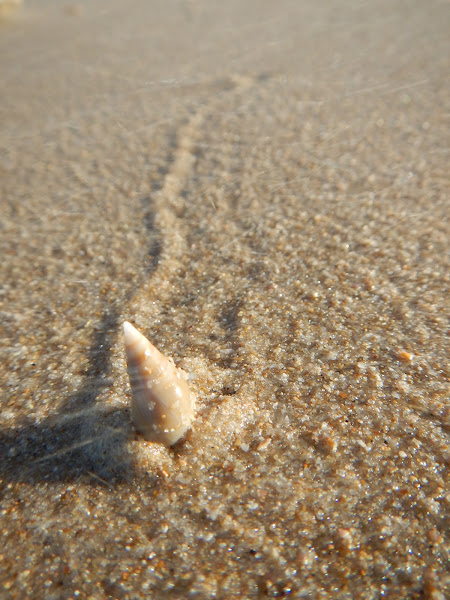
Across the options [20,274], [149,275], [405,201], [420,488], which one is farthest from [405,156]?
[20,274]

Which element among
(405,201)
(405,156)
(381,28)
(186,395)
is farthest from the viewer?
(381,28)

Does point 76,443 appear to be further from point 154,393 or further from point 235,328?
point 235,328

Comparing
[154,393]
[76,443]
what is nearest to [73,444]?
[76,443]

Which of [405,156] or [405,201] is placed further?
[405,156]

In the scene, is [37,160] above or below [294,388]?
above

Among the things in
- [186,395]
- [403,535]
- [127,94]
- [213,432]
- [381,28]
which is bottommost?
[403,535]

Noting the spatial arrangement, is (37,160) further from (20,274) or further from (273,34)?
(273,34)
